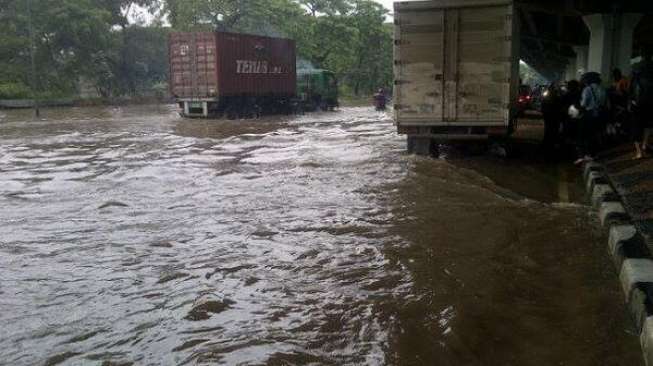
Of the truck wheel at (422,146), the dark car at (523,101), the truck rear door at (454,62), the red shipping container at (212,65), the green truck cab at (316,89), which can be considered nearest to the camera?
the truck rear door at (454,62)

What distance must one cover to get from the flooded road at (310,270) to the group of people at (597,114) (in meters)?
0.95

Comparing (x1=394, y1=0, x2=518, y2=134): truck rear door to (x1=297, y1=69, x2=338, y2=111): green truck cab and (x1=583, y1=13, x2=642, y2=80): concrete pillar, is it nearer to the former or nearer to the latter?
(x1=583, y1=13, x2=642, y2=80): concrete pillar

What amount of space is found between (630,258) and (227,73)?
2103 cm

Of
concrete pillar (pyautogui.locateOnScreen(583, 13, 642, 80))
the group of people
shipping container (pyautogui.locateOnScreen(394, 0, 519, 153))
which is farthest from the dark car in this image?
shipping container (pyautogui.locateOnScreen(394, 0, 519, 153))

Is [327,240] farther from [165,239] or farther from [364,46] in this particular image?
[364,46]

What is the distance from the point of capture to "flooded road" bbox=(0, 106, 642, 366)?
141 inches

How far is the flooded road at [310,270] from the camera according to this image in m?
3.58

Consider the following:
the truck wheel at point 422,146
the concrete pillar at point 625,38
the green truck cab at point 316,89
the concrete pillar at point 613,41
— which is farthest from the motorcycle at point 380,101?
the truck wheel at point 422,146

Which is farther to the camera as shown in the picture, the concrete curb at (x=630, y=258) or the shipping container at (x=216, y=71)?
the shipping container at (x=216, y=71)

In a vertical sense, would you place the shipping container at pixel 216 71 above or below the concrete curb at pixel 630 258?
above

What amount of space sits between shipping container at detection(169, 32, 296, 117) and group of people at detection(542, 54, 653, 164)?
599 inches

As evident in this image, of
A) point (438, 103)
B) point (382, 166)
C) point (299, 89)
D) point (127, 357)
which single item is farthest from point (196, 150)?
point (299, 89)

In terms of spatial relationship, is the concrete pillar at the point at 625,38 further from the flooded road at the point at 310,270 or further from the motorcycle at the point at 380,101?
the motorcycle at the point at 380,101

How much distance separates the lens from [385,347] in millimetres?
3545
